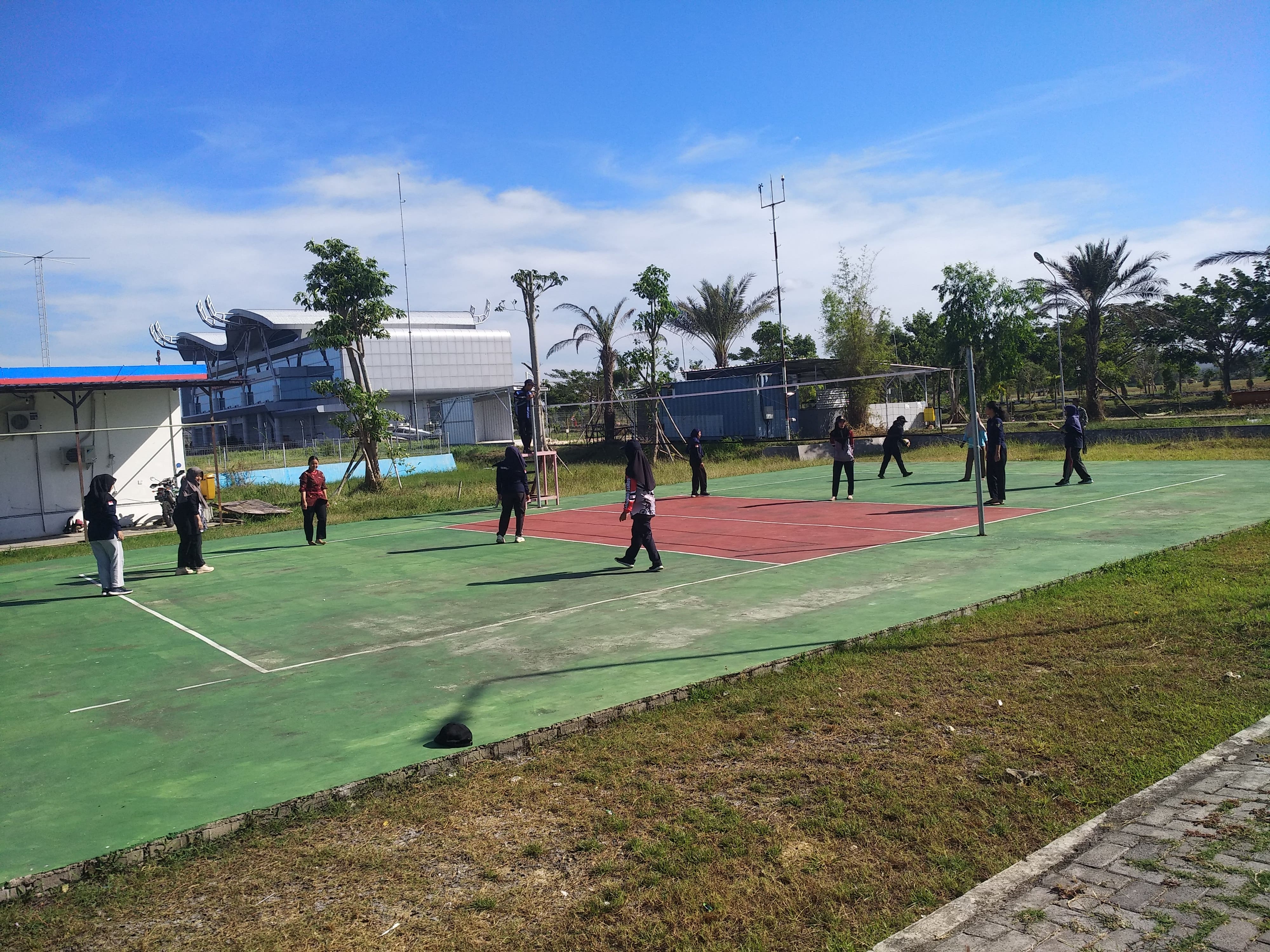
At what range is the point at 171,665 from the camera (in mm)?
9062

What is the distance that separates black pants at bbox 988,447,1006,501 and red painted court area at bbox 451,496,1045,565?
382mm

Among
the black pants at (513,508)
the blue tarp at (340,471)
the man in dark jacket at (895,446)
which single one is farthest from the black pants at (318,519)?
the man in dark jacket at (895,446)

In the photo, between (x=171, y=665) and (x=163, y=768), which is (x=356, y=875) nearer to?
(x=163, y=768)

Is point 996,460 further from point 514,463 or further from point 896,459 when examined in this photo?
point 514,463

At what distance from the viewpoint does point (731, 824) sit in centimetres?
479

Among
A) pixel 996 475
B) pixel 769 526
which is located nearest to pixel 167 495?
pixel 769 526

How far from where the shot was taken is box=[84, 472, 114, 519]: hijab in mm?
12578

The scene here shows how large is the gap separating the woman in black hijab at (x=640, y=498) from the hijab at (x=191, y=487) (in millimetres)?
7183

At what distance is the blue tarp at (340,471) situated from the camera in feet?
112

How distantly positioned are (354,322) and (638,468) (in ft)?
62.1

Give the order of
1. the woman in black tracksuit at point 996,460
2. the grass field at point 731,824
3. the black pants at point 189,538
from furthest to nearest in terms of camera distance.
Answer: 1. the woman in black tracksuit at point 996,460
2. the black pants at point 189,538
3. the grass field at point 731,824

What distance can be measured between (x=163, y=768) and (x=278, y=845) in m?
1.77

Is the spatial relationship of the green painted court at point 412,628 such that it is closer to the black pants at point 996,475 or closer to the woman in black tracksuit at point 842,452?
the black pants at point 996,475

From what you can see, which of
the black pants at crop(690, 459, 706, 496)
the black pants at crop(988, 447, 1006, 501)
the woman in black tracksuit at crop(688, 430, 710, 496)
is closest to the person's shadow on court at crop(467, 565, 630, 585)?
the black pants at crop(988, 447, 1006, 501)
